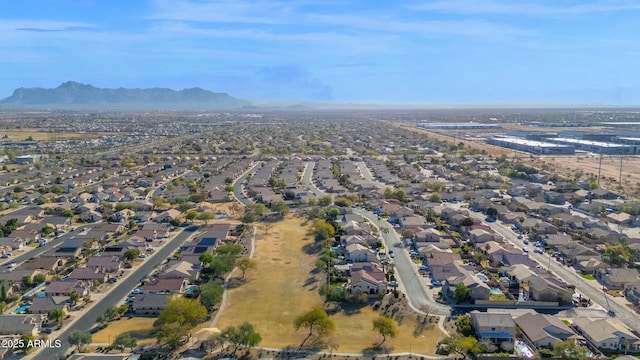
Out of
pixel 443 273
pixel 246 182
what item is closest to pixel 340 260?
pixel 443 273

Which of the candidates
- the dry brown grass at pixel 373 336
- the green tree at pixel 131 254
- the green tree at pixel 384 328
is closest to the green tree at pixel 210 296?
the dry brown grass at pixel 373 336

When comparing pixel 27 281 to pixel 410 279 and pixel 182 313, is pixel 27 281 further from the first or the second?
pixel 410 279

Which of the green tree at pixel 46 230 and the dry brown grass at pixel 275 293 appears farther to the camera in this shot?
the green tree at pixel 46 230

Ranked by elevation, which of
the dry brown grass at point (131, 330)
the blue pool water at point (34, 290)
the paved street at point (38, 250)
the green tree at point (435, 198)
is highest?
the green tree at point (435, 198)

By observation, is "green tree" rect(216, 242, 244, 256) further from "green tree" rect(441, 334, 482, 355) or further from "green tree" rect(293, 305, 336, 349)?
"green tree" rect(441, 334, 482, 355)

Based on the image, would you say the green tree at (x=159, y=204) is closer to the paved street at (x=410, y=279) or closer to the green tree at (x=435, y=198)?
the paved street at (x=410, y=279)

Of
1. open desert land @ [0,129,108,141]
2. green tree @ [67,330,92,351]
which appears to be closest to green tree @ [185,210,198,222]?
green tree @ [67,330,92,351]

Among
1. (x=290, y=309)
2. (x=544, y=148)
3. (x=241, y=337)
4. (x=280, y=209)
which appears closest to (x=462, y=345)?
(x=290, y=309)
